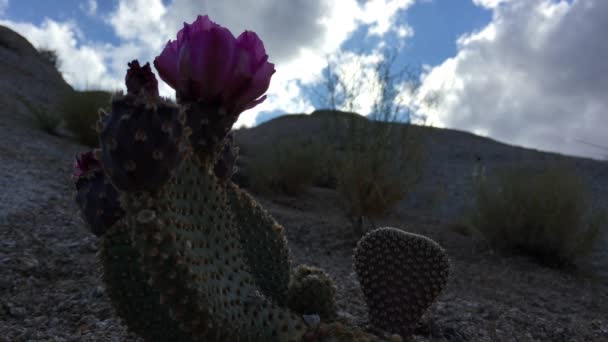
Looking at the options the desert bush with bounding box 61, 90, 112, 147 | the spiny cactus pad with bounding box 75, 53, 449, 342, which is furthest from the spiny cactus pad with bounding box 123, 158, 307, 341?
the desert bush with bounding box 61, 90, 112, 147

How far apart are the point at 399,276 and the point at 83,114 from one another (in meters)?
7.88

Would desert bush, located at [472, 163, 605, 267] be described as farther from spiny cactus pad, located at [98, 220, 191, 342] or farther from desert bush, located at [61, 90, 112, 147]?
desert bush, located at [61, 90, 112, 147]

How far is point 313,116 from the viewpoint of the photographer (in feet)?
82.9

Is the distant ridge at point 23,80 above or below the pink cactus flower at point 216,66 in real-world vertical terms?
above

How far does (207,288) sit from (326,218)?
564cm

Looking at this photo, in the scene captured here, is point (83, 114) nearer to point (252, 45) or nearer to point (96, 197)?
point (96, 197)

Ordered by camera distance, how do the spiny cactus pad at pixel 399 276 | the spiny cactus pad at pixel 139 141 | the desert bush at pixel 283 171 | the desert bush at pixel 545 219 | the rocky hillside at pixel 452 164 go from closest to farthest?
the spiny cactus pad at pixel 139 141
the spiny cactus pad at pixel 399 276
the desert bush at pixel 545 219
the rocky hillside at pixel 452 164
the desert bush at pixel 283 171

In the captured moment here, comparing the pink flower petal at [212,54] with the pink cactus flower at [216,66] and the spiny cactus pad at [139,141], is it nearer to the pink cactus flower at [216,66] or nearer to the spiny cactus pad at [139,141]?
the pink cactus flower at [216,66]

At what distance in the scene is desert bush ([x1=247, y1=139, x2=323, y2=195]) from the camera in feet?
29.0

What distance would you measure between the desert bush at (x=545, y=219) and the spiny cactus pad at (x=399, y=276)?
362 cm

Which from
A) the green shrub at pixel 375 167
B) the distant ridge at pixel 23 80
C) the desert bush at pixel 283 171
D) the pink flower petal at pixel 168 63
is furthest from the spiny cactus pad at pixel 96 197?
the distant ridge at pixel 23 80

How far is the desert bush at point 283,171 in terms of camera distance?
884 centimetres

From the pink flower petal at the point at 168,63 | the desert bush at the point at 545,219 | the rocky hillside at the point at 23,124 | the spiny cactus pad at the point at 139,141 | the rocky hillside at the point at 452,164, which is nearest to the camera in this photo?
the spiny cactus pad at the point at 139,141

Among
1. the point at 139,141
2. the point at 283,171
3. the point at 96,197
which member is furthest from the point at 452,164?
the point at 139,141
